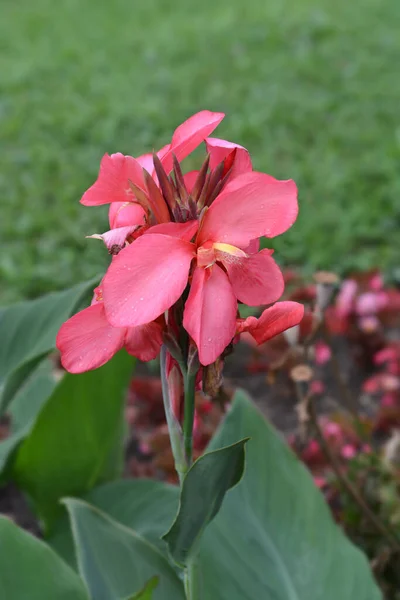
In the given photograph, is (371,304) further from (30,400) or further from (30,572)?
(30,572)

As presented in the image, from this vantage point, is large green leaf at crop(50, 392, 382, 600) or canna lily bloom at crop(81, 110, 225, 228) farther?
large green leaf at crop(50, 392, 382, 600)

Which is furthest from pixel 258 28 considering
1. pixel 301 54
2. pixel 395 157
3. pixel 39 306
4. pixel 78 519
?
pixel 78 519

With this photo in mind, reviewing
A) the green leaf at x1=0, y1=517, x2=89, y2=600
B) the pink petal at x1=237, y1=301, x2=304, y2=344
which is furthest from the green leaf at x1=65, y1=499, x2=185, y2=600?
the pink petal at x1=237, y1=301, x2=304, y2=344

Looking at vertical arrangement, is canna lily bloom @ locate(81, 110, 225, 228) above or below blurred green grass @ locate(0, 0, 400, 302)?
above

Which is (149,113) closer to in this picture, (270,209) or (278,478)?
(278,478)

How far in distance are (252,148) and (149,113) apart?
2.08ft

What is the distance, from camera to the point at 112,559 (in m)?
1.02

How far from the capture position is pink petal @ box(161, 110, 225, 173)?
28.7 inches

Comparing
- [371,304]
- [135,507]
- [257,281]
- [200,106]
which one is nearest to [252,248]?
[257,281]

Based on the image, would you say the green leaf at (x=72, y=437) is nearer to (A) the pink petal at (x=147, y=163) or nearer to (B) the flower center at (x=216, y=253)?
(A) the pink petal at (x=147, y=163)

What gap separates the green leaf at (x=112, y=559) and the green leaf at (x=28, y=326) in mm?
246

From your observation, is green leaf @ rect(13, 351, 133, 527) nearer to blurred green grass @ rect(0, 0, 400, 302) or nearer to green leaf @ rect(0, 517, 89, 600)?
green leaf @ rect(0, 517, 89, 600)

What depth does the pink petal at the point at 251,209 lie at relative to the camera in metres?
0.66

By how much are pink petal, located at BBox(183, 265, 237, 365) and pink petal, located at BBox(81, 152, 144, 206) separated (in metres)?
0.12
